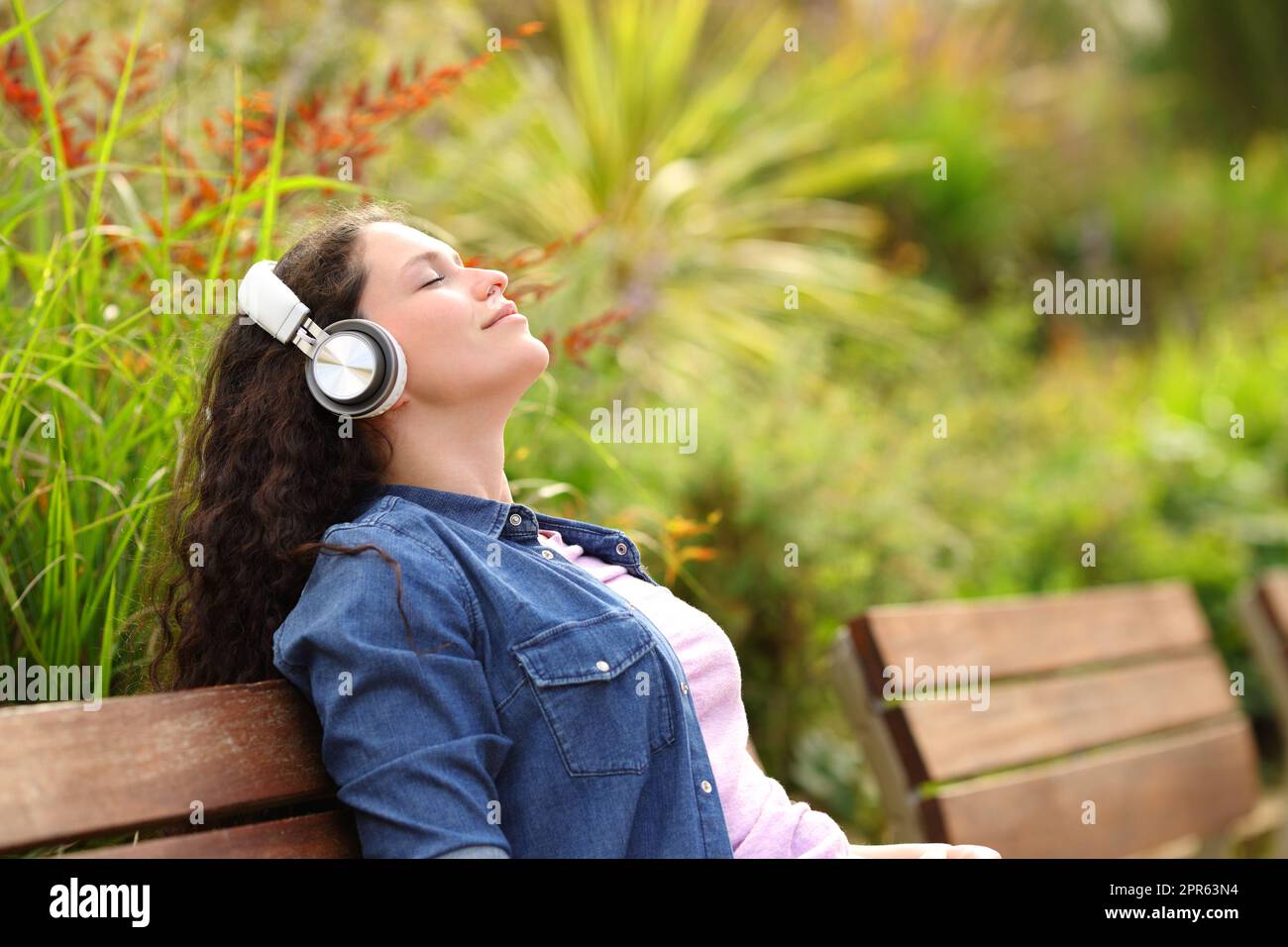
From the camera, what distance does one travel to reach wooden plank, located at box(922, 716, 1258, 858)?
247cm

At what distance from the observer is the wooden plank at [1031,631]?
2.39 m

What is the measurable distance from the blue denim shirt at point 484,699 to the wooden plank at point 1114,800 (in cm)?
97

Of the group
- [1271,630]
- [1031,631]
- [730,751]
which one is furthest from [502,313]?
[1271,630]

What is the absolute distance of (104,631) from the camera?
1657 mm

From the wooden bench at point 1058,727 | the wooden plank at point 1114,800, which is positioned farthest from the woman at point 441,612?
the wooden plank at point 1114,800

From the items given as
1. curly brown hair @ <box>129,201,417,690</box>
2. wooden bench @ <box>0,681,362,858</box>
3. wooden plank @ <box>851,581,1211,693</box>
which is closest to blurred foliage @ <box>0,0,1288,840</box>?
curly brown hair @ <box>129,201,417,690</box>

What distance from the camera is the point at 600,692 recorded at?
1.53 meters

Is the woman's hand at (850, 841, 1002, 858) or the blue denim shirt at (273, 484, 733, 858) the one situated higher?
the blue denim shirt at (273, 484, 733, 858)

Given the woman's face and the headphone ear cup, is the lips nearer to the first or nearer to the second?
the woman's face

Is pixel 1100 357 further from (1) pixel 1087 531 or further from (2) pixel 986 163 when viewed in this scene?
(1) pixel 1087 531

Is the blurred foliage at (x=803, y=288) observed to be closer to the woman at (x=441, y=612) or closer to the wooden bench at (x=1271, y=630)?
the woman at (x=441, y=612)

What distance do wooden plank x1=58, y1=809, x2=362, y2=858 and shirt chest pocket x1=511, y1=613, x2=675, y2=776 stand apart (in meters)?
0.27

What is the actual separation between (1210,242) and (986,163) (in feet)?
8.68

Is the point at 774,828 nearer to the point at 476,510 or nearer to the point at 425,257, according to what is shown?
the point at 476,510
